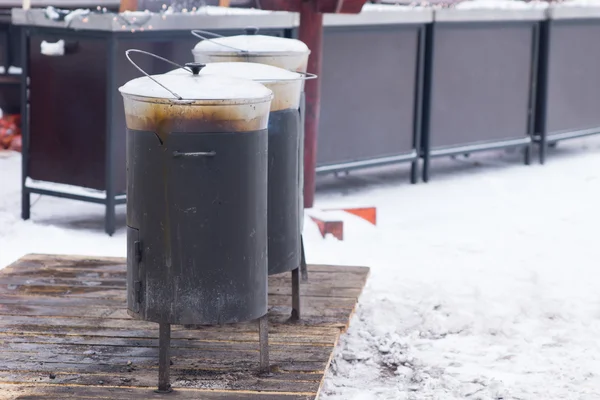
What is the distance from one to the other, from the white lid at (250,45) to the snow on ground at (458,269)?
1.43m

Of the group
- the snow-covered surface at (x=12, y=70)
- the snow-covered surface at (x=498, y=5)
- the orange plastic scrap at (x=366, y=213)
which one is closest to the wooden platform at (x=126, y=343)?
the orange plastic scrap at (x=366, y=213)

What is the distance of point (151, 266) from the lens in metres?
4.16

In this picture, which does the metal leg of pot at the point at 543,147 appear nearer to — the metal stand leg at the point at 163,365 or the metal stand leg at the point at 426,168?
the metal stand leg at the point at 426,168

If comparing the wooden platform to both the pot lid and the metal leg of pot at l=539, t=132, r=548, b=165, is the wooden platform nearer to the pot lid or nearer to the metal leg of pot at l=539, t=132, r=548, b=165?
the pot lid

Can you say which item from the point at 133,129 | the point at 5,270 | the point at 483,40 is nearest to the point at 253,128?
Answer: the point at 133,129


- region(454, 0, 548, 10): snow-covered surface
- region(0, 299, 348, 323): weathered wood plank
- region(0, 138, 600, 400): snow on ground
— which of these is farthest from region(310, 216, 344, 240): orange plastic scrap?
region(454, 0, 548, 10): snow-covered surface

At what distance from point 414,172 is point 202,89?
19.1ft

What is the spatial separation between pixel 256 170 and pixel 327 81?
457 centimetres

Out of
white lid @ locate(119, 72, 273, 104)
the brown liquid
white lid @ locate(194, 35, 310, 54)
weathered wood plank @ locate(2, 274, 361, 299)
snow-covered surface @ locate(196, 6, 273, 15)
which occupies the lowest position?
weathered wood plank @ locate(2, 274, 361, 299)

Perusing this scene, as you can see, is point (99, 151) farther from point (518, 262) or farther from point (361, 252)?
Result: point (518, 262)

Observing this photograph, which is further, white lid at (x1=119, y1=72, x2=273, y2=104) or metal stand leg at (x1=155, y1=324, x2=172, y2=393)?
metal stand leg at (x1=155, y1=324, x2=172, y2=393)

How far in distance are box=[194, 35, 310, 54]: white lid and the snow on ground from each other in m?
1.43

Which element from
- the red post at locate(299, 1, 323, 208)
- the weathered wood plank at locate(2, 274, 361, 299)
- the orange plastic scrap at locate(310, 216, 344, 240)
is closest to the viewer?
the weathered wood plank at locate(2, 274, 361, 299)

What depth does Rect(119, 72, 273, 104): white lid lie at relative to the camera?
396 centimetres
